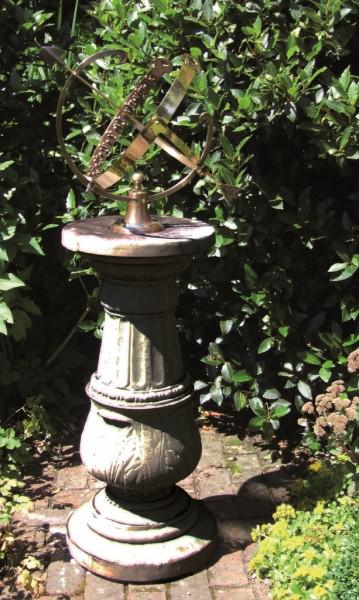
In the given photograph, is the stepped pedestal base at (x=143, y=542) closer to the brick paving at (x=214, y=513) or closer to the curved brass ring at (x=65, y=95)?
the brick paving at (x=214, y=513)

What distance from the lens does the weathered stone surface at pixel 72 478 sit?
4.40 m

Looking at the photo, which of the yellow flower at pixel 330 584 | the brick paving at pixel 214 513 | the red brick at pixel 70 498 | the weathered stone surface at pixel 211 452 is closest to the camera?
the yellow flower at pixel 330 584

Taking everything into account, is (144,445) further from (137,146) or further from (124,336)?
(137,146)

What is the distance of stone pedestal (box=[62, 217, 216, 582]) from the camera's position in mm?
3393

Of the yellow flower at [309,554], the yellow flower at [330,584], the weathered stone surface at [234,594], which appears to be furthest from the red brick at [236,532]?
the yellow flower at [330,584]

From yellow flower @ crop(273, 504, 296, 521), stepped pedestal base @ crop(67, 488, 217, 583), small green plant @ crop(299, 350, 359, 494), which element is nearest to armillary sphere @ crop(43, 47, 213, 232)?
small green plant @ crop(299, 350, 359, 494)

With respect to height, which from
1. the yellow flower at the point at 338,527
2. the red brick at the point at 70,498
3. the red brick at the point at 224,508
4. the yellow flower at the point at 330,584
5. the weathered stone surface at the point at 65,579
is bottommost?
the red brick at the point at 224,508

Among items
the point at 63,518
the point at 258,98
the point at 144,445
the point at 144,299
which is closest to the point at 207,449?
the point at 63,518

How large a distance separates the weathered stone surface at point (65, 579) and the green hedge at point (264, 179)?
139 cm

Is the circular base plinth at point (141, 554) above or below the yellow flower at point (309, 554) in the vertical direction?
below

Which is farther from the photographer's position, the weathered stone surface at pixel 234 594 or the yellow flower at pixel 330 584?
the weathered stone surface at pixel 234 594

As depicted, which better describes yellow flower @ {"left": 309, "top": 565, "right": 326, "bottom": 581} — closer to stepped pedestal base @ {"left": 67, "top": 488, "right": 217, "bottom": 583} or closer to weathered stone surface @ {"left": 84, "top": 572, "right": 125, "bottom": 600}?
stepped pedestal base @ {"left": 67, "top": 488, "right": 217, "bottom": 583}

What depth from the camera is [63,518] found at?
4074mm

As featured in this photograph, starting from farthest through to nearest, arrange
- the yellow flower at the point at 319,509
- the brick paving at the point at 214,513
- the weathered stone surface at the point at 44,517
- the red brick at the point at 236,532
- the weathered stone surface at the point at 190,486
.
Answer: the weathered stone surface at the point at 190,486 < the weathered stone surface at the point at 44,517 < the red brick at the point at 236,532 < the yellow flower at the point at 319,509 < the brick paving at the point at 214,513
